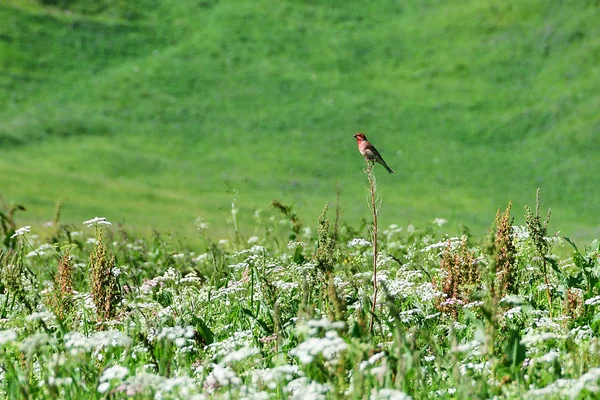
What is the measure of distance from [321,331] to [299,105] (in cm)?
4498

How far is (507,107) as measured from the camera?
46.1m

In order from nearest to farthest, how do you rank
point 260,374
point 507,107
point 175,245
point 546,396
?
point 546,396 < point 260,374 < point 175,245 < point 507,107

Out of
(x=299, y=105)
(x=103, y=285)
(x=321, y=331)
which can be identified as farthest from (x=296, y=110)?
(x=321, y=331)

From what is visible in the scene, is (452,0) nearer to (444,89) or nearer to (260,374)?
(444,89)

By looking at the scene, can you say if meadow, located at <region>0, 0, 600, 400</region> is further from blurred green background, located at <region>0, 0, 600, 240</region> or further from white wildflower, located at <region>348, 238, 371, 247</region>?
white wildflower, located at <region>348, 238, 371, 247</region>

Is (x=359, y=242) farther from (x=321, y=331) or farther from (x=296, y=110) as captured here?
(x=296, y=110)

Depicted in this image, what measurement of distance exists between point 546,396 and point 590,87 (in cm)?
4536

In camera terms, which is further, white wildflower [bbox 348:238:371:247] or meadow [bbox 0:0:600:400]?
meadow [bbox 0:0:600:400]

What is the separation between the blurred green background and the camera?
126ft

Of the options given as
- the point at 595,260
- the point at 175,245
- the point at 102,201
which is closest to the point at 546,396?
the point at 595,260

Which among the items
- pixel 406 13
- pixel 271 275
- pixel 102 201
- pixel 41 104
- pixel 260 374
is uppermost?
pixel 406 13

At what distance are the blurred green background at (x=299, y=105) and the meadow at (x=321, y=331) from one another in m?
25.1

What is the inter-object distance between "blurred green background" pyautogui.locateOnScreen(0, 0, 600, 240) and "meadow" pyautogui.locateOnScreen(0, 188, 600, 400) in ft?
82.5

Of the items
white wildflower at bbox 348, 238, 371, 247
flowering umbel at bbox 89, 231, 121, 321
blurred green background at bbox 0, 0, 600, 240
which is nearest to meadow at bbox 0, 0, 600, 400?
blurred green background at bbox 0, 0, 600, 240
